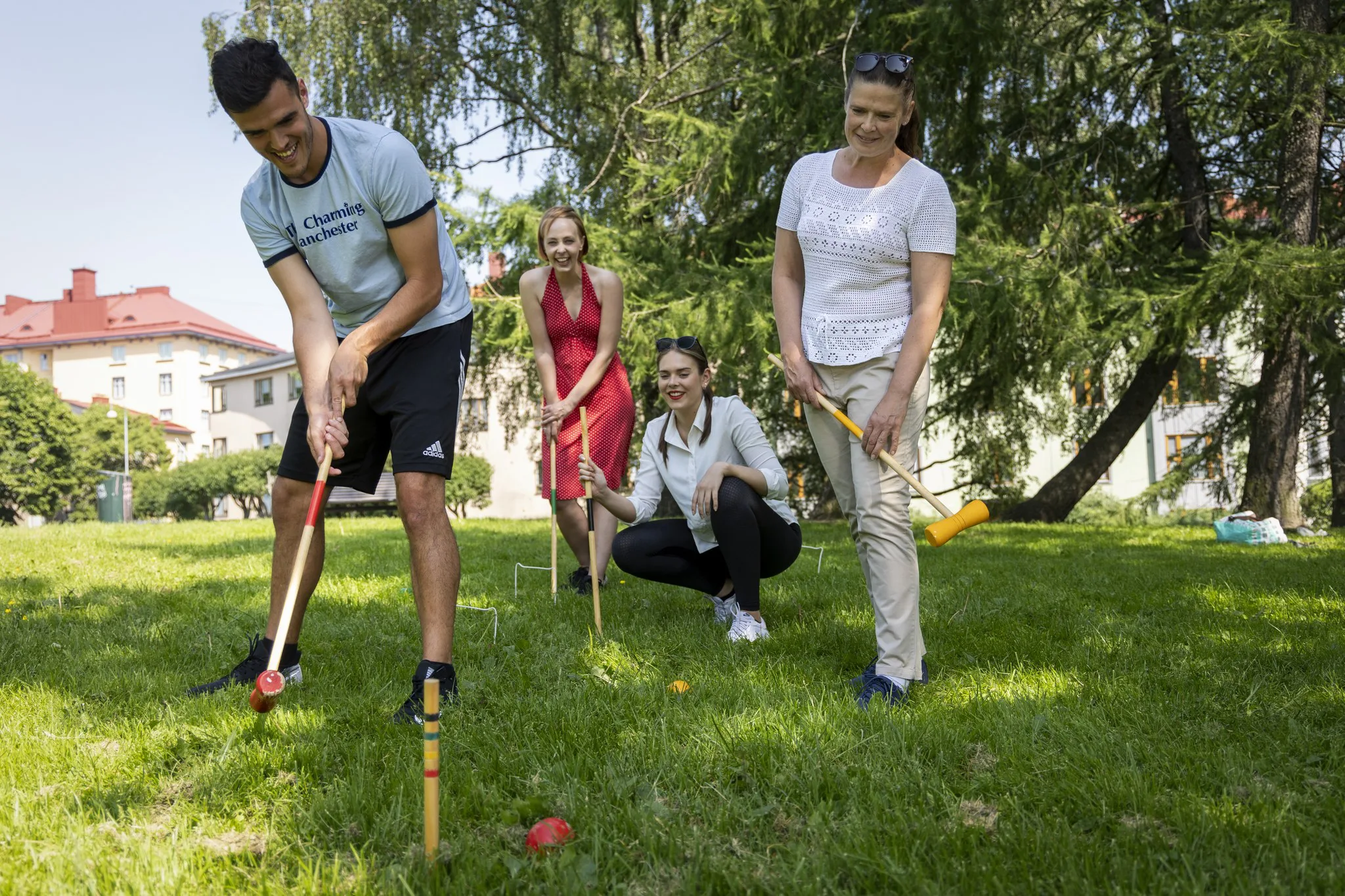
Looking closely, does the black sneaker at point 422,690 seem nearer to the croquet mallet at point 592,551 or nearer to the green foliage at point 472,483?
the croquet mallet at point 592,551

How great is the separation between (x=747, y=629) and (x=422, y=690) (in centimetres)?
139

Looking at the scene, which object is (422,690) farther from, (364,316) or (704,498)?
(704,498)

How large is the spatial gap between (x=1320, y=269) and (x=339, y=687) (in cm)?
788

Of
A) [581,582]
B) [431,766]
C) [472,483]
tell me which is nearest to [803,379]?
[431,766]

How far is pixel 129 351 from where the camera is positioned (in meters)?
61.3

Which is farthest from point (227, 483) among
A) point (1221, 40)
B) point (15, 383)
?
point (1221, 40)

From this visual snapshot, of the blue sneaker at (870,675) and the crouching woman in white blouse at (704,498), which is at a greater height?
the crouching woman in white blouse at (704,498)

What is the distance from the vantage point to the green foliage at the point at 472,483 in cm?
2991

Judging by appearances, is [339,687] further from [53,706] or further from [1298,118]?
[1298,118]

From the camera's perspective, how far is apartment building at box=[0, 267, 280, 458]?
60875 millimetres

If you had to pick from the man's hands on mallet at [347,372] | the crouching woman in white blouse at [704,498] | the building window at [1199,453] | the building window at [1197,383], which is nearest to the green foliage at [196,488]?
the building window at [1199,453]

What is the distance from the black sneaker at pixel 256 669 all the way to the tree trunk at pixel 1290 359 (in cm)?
812

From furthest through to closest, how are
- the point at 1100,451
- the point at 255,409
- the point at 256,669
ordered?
the point at 255,409, the point at 1100,451, the point at 256,669

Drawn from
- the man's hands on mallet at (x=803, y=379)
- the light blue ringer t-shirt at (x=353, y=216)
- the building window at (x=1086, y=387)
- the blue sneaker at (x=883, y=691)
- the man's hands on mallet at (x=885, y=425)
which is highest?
the light blue ringer t-shirt at (x=353, y=216)
